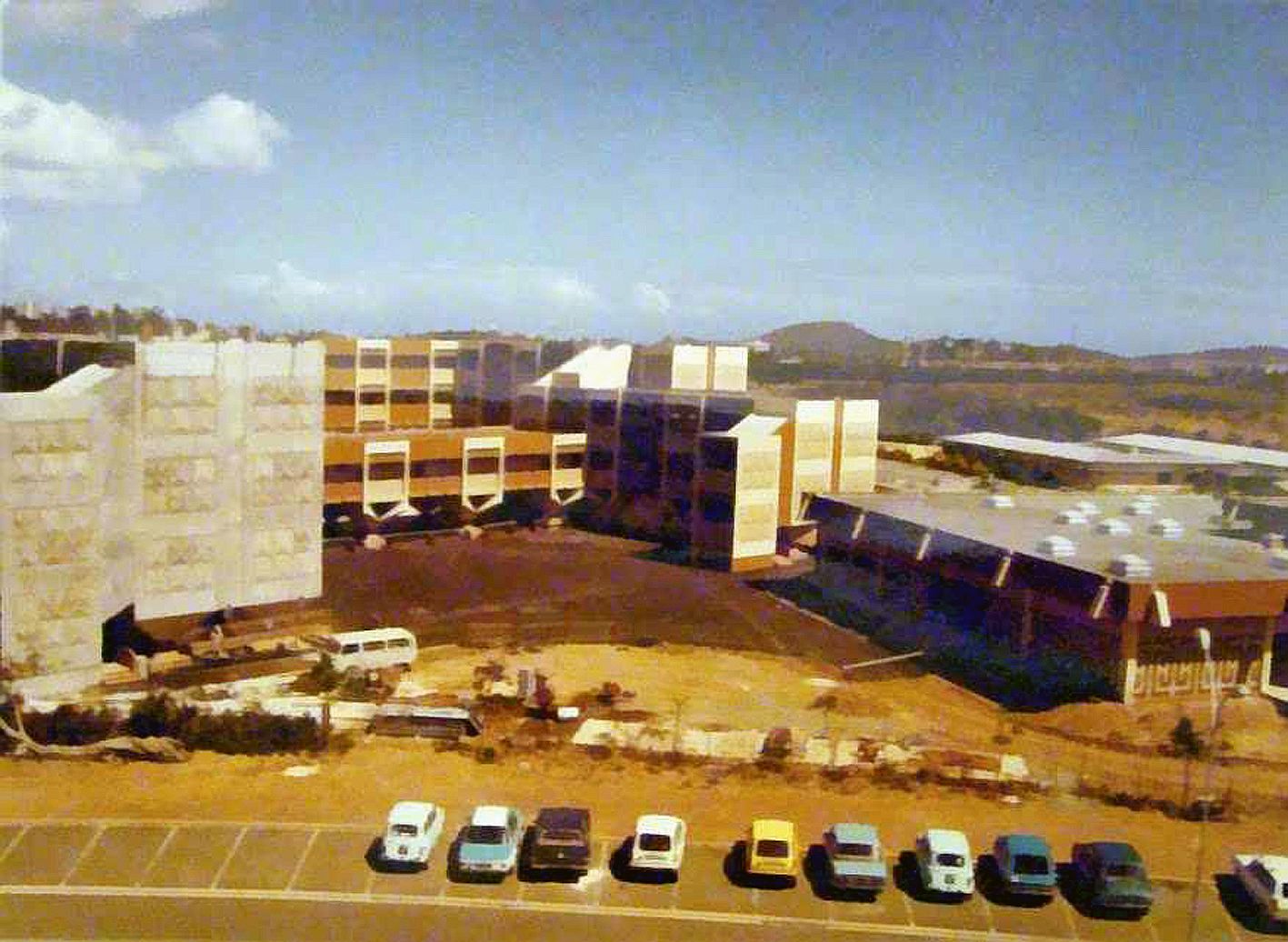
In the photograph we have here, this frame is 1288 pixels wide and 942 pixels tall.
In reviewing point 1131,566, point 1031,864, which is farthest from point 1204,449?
point 1031,864

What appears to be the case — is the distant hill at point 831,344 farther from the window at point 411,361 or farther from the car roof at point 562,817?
the car roof at point 562,817

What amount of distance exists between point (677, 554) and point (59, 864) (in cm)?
330

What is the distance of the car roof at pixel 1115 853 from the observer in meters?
4.64

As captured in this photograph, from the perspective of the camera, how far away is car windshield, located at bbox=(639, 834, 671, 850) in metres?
4.65

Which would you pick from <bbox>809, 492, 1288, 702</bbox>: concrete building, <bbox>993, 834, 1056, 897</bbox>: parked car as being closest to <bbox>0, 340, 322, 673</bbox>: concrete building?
<bbox>809, 492, 1288, 702</bbox>: concrete building

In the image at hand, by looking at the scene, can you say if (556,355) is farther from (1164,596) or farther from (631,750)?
(1164,596)

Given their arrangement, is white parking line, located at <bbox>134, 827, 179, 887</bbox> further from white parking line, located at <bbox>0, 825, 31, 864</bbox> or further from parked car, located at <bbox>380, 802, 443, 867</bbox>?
parked car, located at <bbox>380, 802, 443, 867</bbox>

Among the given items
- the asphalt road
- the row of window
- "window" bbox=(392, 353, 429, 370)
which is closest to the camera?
the asphalt road

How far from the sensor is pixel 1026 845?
4.68m

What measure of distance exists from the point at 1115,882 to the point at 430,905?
260cm

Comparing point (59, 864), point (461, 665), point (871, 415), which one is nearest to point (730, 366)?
point (871, 415)

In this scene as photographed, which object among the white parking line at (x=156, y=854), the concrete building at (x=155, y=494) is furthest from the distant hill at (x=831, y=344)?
the white parking line at (x=156, y=854)

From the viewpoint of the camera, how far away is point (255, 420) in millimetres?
5930

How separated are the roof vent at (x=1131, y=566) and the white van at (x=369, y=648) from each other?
132 inches
